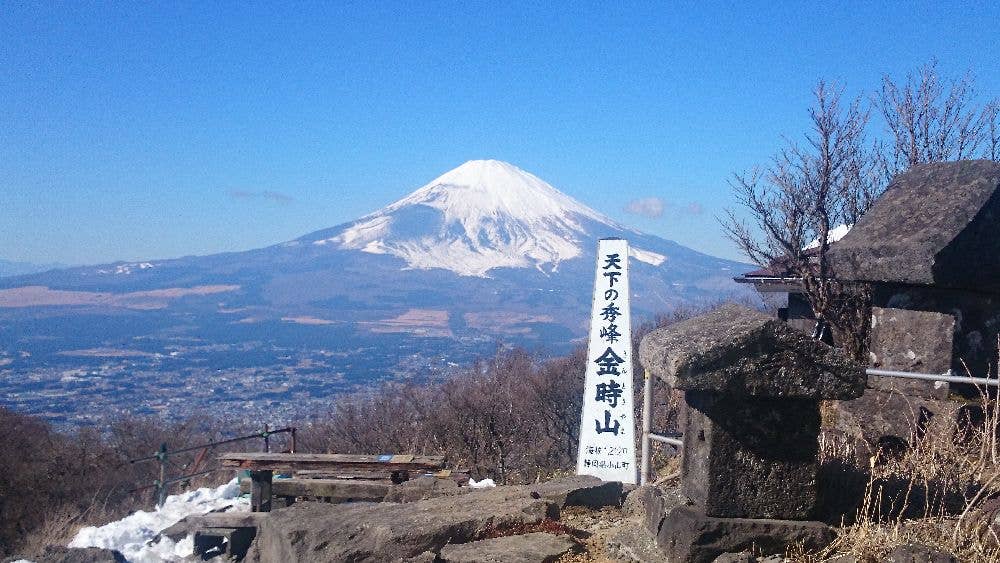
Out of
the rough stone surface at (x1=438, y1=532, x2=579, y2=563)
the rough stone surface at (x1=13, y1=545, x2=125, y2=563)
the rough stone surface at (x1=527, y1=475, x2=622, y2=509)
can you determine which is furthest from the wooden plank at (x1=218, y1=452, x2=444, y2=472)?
the rough stone surface at (x1=438, y1=532, x2=579, y2=563)

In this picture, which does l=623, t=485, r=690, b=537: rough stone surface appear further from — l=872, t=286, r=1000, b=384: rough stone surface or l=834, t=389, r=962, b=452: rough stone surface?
l=872, t=286, r=1000, b=384: rough stone surface

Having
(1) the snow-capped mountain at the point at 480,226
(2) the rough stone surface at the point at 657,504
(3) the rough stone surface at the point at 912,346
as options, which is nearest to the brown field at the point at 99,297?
(1) the snow-capped mountain at the point at 480,226

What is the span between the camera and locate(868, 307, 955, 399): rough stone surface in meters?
5.77

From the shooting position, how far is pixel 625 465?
30.6ft

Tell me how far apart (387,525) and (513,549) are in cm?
86

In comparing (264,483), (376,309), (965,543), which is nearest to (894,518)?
(965,543)

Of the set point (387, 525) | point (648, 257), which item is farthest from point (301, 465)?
point (648, 257)

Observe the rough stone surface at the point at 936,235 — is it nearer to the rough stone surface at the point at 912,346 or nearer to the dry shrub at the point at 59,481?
the rough stone surface at the point at 912,346

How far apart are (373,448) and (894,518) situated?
22446 millimetres

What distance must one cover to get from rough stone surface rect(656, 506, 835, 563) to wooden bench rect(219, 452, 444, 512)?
557cm

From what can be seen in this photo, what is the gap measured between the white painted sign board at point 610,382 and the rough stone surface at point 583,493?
3.14 m

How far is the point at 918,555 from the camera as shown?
3.55m

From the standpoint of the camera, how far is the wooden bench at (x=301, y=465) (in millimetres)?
9102

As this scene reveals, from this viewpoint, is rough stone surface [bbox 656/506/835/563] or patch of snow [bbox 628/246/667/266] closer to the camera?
rough stone surface [bbox 656/506/835/563]
